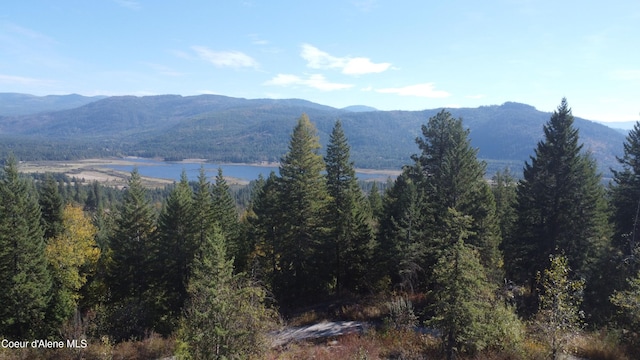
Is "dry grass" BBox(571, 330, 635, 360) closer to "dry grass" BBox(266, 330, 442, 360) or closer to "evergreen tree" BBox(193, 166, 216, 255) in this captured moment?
"dry grass" BBox(266, 330, 442, 360)

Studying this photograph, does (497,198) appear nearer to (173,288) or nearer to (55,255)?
(173,288)

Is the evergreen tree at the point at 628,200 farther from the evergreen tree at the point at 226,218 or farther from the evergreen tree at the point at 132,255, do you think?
the evergreen tree at the point at 132,255

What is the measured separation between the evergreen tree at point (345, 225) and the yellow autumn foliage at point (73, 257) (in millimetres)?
23563

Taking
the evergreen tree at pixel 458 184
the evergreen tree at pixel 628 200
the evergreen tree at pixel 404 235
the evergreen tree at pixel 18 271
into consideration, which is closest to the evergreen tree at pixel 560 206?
the evergreen tree at pixel 628 200

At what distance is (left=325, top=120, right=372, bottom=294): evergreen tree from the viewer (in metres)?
31.8

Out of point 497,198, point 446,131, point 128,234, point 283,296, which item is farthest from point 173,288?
point 497,198

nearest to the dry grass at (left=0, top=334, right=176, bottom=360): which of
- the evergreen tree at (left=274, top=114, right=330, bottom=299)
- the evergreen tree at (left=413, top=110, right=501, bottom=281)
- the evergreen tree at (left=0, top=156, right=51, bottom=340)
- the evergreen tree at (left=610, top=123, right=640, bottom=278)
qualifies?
the evergreen tree at (left=0, top=156, right=51, bottom=340)

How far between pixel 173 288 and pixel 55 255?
35.3 ft

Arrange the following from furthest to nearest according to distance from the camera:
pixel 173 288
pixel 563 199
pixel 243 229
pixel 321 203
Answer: pixel 243 229 < pixel 173 288 < pixel 321 203 < pixel 563 199

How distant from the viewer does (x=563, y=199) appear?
2978 cm

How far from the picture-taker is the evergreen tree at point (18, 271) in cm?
2955

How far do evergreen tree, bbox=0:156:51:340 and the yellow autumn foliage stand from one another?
286 cm

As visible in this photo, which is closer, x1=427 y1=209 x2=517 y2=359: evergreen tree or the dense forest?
x1=427 y1=209 x2=517 y2=359: evergreen tree

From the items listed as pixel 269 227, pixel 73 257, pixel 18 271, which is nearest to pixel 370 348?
pixel 269 227
